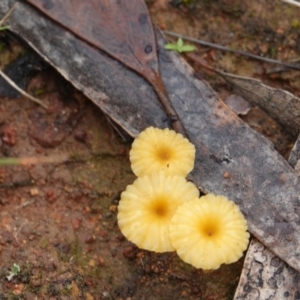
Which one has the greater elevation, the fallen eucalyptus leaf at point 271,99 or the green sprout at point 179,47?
the green sprout at point 179,47

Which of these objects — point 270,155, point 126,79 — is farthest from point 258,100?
point 126,79

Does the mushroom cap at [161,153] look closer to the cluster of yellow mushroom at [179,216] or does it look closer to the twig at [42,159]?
the cluster of yellow mushroom at [179,216]

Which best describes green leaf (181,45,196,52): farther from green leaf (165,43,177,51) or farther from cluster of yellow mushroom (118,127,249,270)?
cluster of yellow mushroom (118,127,249,270)

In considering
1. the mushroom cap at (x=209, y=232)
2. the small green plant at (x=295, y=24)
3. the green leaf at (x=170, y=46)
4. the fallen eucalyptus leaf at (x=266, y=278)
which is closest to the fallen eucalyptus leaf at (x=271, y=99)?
the green leaf at (x=170, y=46)

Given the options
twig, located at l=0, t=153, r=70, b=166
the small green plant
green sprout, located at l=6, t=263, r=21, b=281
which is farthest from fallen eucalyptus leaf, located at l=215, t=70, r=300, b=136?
green sprout, located at l=6, t=263, r=21, b=281

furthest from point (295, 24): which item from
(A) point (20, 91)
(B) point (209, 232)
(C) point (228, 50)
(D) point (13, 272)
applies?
(D) point (13, 272)

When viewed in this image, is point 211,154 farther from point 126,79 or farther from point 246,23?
point 246,23

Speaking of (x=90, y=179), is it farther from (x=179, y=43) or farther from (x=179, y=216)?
(x=179, y=43)
